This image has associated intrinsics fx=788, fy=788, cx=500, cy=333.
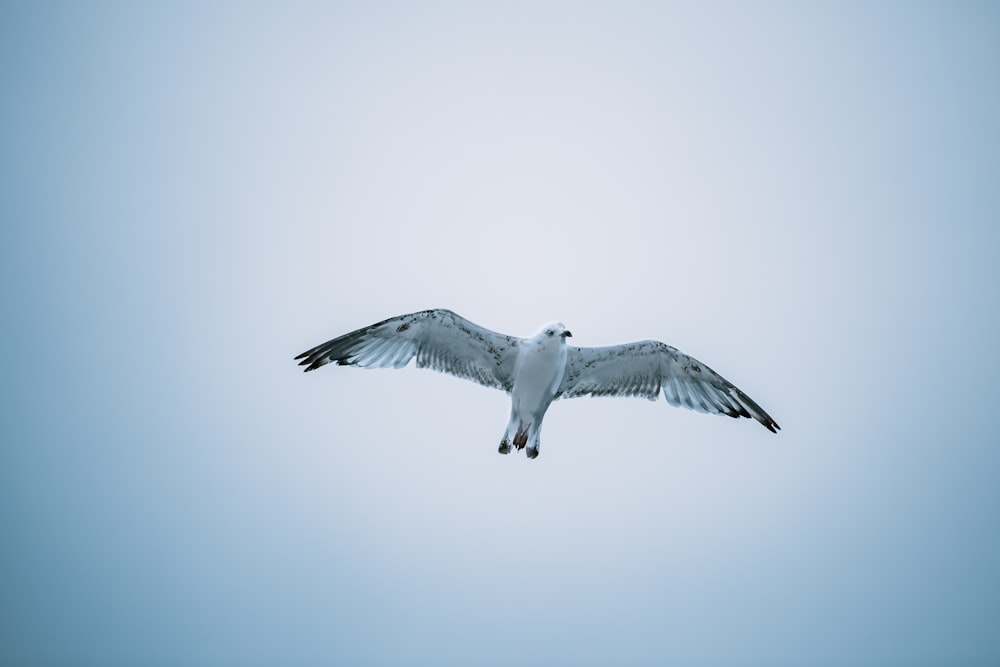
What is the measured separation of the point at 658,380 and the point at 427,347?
4079mm

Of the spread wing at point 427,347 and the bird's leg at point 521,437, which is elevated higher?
the spread wing at point 427,347

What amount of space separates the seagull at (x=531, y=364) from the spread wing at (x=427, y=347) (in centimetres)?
2

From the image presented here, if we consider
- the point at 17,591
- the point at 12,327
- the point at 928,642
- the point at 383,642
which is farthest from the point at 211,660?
the point at 12,327

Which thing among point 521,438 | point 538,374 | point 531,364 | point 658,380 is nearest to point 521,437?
point 521,438

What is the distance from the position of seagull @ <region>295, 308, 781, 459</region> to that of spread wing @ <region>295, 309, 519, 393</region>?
0.05 ft

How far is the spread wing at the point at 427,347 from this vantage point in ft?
41.5

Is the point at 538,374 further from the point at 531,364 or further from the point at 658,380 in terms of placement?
the point at 658,380

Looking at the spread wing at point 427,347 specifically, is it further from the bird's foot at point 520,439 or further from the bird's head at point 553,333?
the bird's foot at point 520,439

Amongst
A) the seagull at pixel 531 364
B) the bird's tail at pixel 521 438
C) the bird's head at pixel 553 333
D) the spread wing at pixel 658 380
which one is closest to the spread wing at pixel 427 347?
the seagull at pixel 531 364

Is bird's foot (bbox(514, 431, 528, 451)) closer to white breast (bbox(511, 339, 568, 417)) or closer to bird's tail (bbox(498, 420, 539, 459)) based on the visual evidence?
bird's tail (bbox(498, 420, 539, 459))

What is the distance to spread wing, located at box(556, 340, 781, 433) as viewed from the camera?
1339 centimetres

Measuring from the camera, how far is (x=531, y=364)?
12.8 meters

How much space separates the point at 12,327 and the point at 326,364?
4070 inches

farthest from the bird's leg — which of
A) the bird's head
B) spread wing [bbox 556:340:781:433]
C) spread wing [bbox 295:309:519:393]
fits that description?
the bird's head
